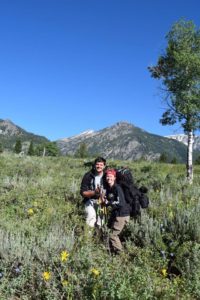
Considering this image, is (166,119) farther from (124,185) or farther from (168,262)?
(168,262)

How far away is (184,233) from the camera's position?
20.3 ft

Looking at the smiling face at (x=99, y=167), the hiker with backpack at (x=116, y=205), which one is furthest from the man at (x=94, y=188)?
the hiker with backpack at (x=116, y=205)

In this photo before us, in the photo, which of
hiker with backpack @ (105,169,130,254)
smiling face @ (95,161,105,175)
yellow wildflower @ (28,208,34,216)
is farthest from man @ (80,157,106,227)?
yellow wildflower @ (28,208,34,216)

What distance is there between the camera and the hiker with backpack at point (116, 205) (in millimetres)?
6617

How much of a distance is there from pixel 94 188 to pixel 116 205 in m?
0.94

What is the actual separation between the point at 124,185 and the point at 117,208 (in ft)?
1.60

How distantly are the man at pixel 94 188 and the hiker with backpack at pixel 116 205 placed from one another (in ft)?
1.17

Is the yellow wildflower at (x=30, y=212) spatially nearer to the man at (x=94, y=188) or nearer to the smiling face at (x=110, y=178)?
the man at (x=94, y=188)

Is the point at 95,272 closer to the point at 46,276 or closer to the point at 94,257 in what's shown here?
the point at 46,276

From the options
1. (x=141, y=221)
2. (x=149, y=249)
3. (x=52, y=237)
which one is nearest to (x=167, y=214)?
(x=141, y=221)

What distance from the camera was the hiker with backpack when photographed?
6.62 metres

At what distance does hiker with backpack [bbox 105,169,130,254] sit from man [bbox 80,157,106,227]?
36 cm

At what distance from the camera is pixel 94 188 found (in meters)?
7.62

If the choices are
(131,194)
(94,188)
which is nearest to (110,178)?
(131,194)
